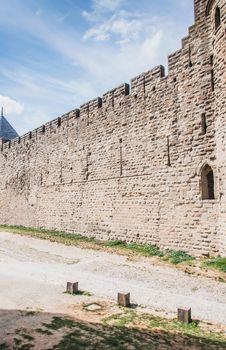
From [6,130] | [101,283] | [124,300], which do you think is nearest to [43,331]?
[124,300]

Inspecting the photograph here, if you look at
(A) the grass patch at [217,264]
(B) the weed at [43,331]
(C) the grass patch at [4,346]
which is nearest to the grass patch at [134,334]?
(B) the weed at [43,331]

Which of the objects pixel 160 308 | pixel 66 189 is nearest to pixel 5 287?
pixel 160 308

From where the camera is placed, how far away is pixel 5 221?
24.5 metres

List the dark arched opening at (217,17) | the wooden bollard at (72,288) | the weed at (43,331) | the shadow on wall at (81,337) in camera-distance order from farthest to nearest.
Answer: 1. the dark arched opening at (217,17)
2. the wooden bollard at (72,288)
3. the weed at (43,331)
4. the shadow on wall at (81,337)

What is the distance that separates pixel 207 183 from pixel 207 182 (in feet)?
0.11

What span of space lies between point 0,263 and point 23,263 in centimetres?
69

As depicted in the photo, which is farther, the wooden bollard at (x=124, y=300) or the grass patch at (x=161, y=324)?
the wooden bollard at (x=124, y=300)

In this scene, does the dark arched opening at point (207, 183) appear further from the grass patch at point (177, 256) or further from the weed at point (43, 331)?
the weed at point (43, 331)

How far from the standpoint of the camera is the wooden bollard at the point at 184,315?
533 cm

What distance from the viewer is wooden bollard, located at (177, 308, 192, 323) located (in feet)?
17.5

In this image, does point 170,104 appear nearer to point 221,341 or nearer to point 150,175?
point 150,175

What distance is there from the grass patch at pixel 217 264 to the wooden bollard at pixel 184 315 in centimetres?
340

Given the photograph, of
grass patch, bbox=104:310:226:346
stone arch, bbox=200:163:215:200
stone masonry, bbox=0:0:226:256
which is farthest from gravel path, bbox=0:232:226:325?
stone arch, bbox=200:163:215:200

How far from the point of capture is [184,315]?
5.35 meters
